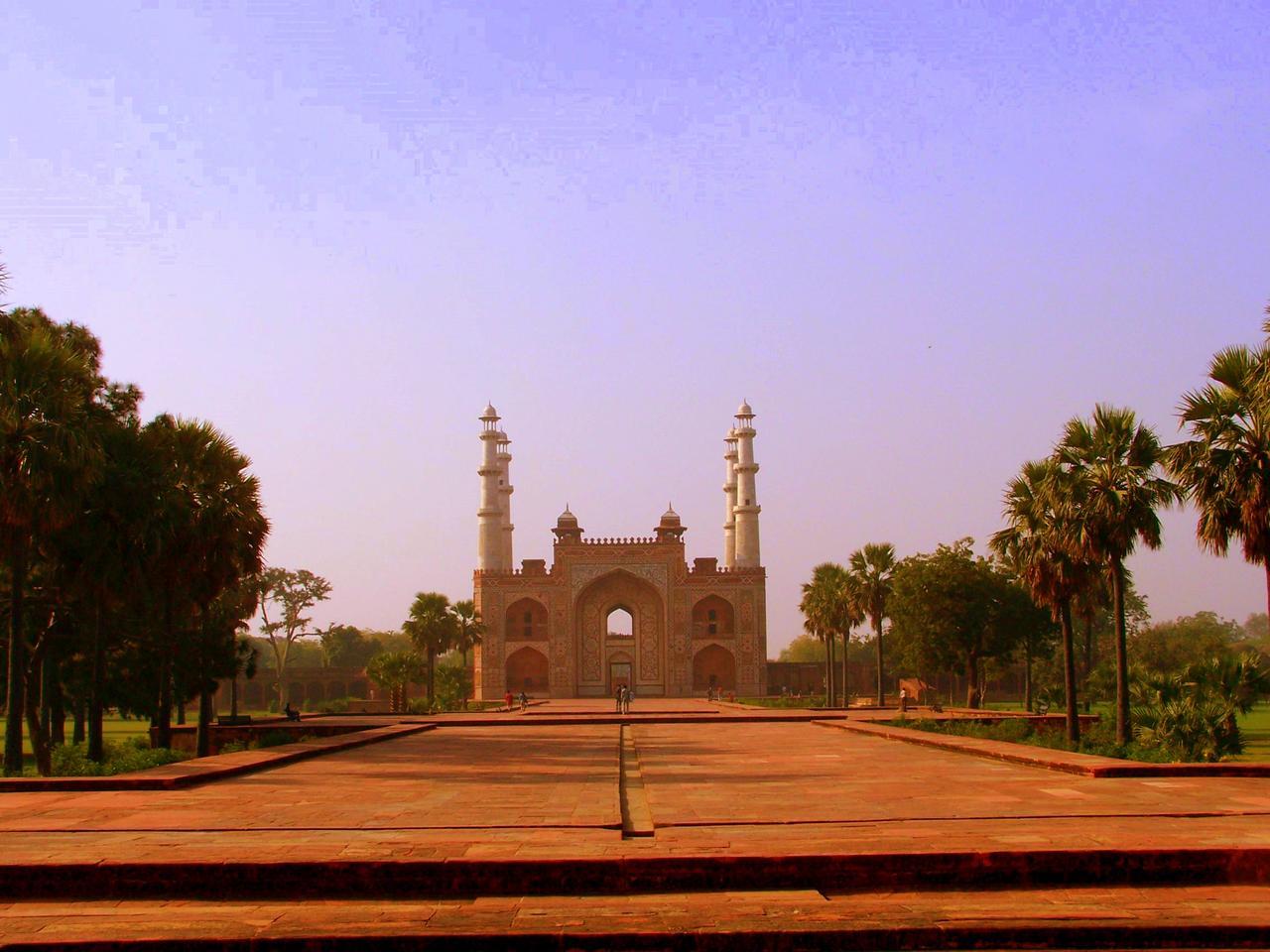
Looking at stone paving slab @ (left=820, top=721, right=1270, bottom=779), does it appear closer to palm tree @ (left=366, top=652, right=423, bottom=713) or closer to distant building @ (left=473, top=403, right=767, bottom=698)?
palm tree @ (left=366, top=652, right=423, bottom=713)

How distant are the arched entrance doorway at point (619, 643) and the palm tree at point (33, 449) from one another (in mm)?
48345

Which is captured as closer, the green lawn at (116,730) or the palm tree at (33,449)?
the palm tree at (33,449)

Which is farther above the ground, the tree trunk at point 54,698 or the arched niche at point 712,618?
the arched niche at point 712,618

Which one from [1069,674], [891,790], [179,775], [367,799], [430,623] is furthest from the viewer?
[430,623]

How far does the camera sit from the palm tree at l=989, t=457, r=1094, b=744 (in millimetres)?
21578

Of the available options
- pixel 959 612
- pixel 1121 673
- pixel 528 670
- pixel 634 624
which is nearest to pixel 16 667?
pixel 1121 673

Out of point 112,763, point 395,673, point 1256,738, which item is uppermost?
point 395,673

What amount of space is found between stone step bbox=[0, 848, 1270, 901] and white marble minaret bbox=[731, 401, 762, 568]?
5899cm

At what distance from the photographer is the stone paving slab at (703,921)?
6211 millimetres

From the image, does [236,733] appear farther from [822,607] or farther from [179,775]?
[822,607]

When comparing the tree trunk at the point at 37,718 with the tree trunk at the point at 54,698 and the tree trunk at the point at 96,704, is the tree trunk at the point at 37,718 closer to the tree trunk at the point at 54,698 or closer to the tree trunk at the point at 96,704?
the tree trunk at the point at 54,698

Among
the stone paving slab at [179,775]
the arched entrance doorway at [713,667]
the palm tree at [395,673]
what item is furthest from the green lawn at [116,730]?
the arched entrance doorway at [713,667]

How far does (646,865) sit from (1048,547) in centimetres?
1673

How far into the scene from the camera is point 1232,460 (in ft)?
54.1
